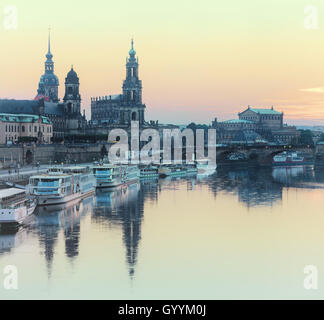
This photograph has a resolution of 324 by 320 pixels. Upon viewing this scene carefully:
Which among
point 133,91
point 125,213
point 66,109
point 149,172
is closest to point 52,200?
point 125,213

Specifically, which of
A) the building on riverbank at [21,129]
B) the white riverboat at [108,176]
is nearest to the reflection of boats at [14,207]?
the white riverboat at [108,176]

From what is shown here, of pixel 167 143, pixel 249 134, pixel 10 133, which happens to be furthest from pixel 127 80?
pixel 249 134

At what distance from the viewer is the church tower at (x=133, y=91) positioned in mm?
115625

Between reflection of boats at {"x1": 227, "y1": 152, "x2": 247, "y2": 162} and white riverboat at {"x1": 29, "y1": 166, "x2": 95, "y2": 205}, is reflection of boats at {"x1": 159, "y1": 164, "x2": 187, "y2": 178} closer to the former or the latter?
white riverboat at {"x1": 29, "y1": 166, "x2": 95, "y2": 205}

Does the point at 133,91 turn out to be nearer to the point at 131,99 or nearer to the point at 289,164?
the point at 131,99

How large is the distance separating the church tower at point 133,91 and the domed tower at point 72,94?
34.4ft

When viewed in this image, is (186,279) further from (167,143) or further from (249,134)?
(249,134)

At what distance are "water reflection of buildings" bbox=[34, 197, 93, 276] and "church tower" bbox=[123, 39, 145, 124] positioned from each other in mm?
69074

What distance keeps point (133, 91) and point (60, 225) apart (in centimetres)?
8253

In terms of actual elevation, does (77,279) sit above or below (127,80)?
below

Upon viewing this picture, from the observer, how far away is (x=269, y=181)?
69000 mm

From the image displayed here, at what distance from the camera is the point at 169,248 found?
103 ft
